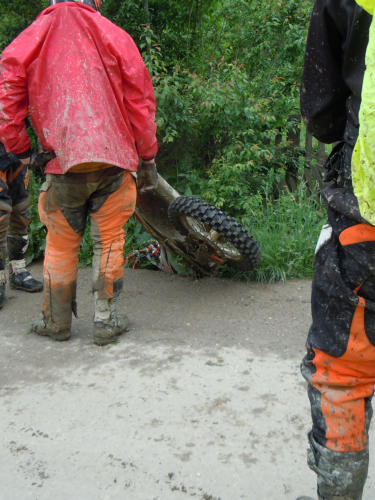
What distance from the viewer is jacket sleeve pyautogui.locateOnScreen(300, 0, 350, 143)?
1.62 m

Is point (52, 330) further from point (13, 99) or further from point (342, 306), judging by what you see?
point (342, 306)

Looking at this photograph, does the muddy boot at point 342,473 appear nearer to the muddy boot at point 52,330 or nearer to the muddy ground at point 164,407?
the muddy ground at point 164,407

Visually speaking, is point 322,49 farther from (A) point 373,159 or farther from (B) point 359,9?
(A) point 373,159

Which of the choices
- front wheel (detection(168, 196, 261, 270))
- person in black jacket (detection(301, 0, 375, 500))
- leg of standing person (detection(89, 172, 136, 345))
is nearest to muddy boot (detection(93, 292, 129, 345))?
leg of standing person (detection(89, 172, 136, 345))

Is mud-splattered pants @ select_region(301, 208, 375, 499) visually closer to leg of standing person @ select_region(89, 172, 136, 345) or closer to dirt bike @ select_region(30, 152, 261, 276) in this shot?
leg of standing person @ select_region(89, 172, 136, 345)

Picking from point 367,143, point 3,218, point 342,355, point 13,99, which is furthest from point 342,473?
point 3,218

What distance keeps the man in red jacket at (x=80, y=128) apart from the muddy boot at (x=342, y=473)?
198 cm

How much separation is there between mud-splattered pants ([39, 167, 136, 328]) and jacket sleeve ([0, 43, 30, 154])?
0.31 m

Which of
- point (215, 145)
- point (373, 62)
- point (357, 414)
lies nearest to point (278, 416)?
point (357, 414)

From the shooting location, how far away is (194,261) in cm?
430

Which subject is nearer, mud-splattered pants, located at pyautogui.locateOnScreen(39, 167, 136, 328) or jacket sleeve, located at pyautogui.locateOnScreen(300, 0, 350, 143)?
jacket sleeve, located at pyautogui.locateOnScreen(300, 0, 350, 143)

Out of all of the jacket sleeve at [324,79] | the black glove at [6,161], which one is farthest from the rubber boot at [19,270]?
the jacket sleeve at [324,79]

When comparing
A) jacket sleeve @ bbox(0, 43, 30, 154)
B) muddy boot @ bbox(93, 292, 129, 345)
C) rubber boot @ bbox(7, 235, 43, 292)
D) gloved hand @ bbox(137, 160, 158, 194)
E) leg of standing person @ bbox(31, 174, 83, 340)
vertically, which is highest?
jacket sleeve @ bbox(0, 43, 30, 154)

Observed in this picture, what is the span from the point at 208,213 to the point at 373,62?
2439mm
